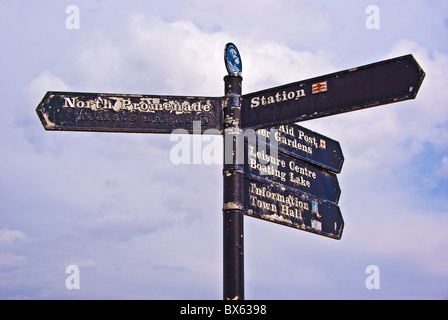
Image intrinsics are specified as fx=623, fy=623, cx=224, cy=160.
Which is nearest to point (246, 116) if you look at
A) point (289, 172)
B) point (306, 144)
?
point (289, 172)

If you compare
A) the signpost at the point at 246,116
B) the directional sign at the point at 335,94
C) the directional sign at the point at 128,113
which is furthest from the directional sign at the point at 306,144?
the directional sign at the point at 128,113

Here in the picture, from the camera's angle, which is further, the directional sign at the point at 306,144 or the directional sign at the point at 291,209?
the directional sign at the point at 306,144

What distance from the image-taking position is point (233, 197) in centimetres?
491

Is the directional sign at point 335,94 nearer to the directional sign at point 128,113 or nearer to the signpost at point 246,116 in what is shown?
the signpost at point 246,116

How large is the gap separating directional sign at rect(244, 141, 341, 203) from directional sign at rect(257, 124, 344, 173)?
0.21 feet

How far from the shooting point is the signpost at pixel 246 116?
4652mm

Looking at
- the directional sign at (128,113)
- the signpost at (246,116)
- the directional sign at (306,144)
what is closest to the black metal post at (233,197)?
the signpost at (246,116)

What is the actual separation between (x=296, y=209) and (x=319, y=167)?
0.77m

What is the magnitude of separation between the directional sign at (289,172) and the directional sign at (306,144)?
0.21ft

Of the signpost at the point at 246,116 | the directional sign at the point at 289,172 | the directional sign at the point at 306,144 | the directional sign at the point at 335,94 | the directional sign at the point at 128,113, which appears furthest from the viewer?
the directional sign at the point at 306,144

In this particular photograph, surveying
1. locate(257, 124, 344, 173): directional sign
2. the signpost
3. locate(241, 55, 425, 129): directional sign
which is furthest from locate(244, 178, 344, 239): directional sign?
locate(241, 55, 425, 129): directional sign

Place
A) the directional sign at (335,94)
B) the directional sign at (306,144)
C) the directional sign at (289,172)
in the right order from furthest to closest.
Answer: the directional sign at (306,144), the directional sign at (289,172), the directional sign at (335,94)

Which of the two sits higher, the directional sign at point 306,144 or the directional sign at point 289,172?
the directional sign at point 306,144

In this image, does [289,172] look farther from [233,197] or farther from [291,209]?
[233,197]
